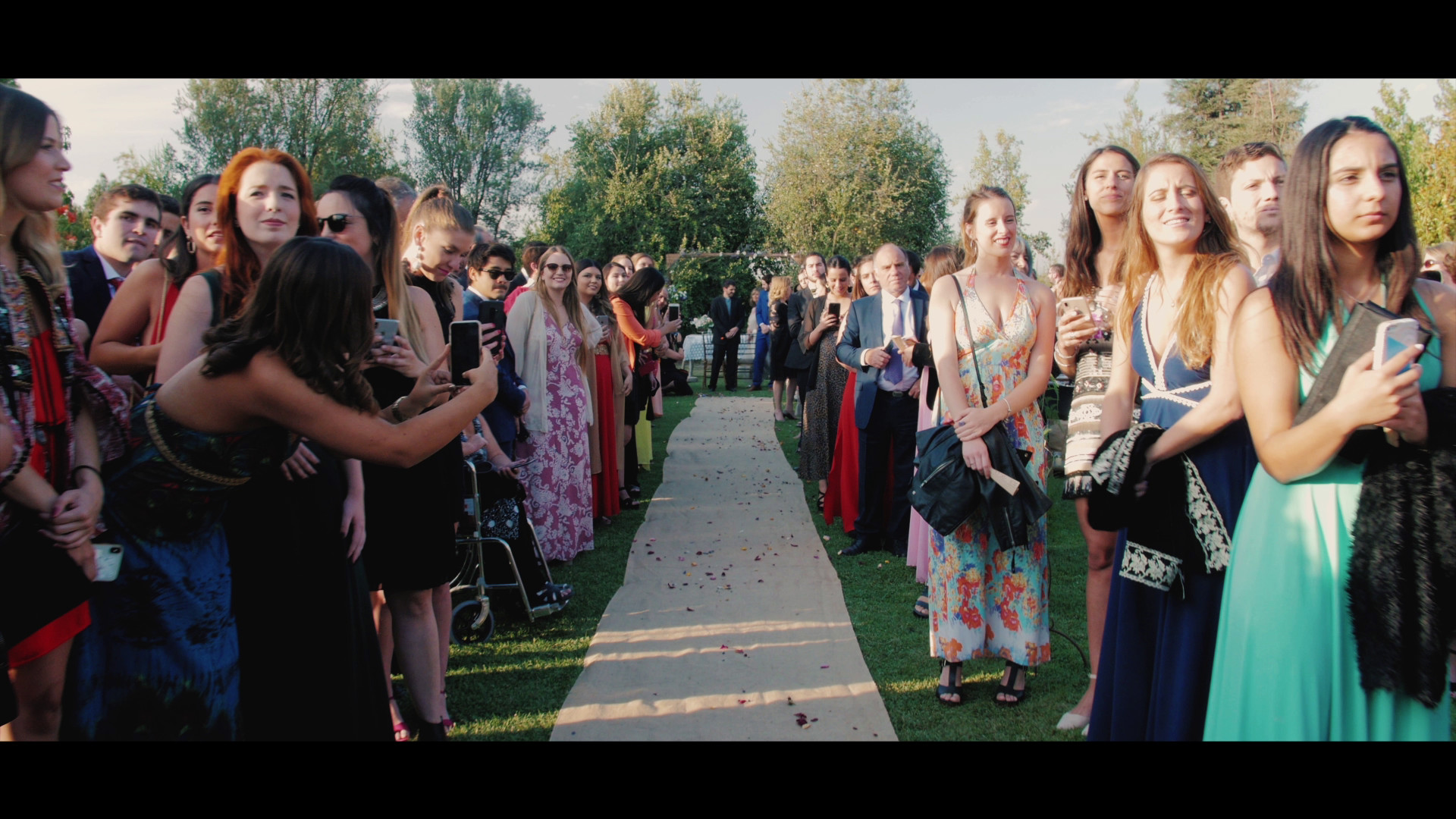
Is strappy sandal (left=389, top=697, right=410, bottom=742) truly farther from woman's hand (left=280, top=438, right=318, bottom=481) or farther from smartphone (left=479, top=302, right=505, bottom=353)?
smartphone (left=479, top=302, right=505, bottom=353)

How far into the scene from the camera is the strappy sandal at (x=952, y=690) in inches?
150

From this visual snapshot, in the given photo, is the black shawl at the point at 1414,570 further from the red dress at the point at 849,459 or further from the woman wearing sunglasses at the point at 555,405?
the woman wearing sunglasses at the point at 555,405

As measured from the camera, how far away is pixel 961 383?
388 centimetres

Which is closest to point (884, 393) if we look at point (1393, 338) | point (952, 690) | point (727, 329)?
point (952, 690)

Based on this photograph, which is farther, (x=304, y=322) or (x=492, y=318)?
(x=492, y=318)

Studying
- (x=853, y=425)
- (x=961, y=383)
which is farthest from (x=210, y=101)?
(x=961, y=383)

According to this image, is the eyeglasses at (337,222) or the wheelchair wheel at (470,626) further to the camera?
the wheelchair wheel at (470,626)

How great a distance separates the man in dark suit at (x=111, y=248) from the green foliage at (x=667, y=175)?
34049 millimetres

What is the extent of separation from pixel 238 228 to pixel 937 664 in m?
3.62

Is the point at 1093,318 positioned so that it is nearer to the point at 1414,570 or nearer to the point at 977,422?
the point at 977,422

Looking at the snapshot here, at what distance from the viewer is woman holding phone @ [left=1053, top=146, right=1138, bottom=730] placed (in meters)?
3.23

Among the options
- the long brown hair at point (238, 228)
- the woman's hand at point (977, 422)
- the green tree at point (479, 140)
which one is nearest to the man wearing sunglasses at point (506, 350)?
the long brown hair at point (238, 228)

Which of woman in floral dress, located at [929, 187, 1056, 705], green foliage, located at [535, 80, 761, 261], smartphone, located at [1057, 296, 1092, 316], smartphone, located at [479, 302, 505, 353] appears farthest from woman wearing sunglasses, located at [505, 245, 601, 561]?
green foliage, located at [535, 80, 761, 261]

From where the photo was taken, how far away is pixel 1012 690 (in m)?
3.82
